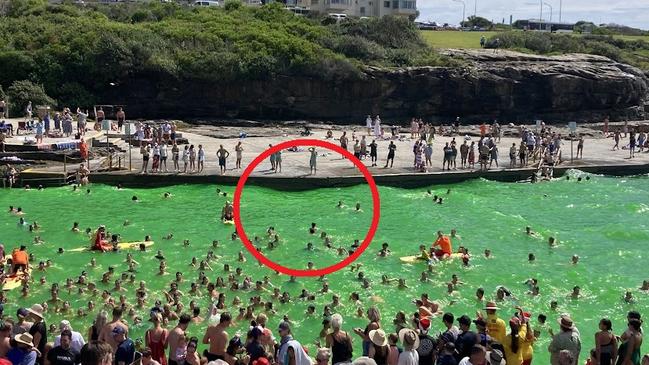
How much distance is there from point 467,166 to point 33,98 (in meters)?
27.8

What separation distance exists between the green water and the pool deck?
3.01ft

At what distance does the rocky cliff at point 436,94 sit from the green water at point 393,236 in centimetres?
2122

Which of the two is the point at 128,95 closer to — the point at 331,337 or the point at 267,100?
the point at 267,100

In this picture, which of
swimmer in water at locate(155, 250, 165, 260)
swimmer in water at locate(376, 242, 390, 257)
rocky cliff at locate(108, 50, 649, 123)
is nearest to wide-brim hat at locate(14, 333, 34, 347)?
swimmer in water at locate(155, 250, 165, 260)

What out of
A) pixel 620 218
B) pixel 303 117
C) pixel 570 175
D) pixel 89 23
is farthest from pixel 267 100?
pixel 620 218

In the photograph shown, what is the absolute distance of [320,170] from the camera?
36062 millimetres

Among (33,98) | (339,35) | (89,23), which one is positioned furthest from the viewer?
(339,35)

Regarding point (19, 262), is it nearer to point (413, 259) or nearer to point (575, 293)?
point (413, 259)

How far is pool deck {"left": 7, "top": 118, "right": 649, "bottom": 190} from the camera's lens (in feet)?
112

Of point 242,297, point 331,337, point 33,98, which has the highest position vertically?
point 33,98

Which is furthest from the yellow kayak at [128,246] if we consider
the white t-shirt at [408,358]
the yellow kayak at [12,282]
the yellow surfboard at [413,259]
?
the white t-shirt at [408,358]

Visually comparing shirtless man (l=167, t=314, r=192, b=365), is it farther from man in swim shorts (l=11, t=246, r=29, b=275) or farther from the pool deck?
the pool deck

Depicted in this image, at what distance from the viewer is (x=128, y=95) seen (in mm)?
53312

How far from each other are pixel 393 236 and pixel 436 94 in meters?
32.4
